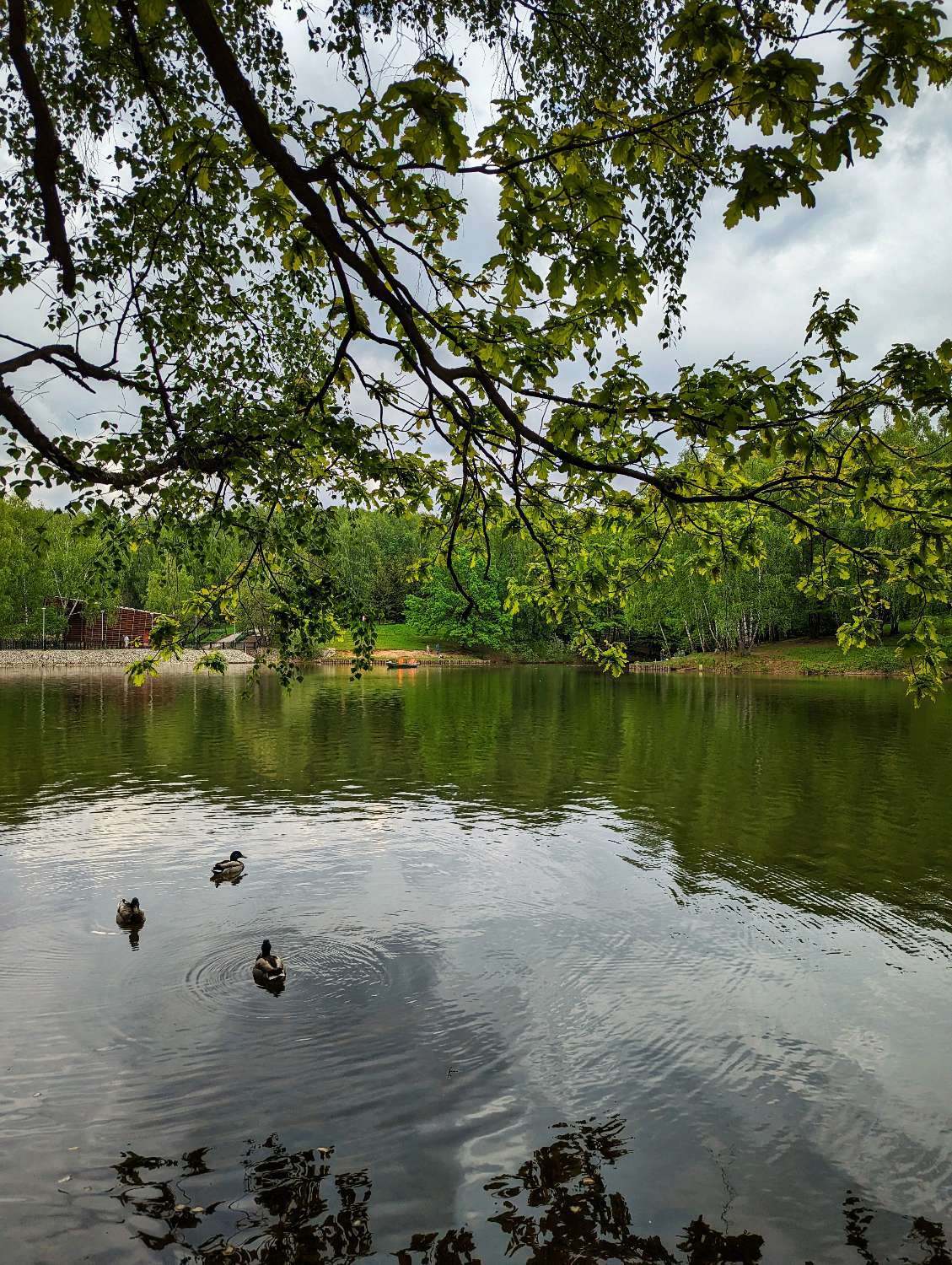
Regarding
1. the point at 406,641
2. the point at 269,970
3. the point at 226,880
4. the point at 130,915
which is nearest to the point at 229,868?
the point at 226,880

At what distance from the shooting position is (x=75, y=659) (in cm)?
9275

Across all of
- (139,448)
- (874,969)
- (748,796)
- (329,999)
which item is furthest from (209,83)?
(748,796)

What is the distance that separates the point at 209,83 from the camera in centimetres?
1057

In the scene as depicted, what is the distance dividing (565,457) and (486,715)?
3688 cm

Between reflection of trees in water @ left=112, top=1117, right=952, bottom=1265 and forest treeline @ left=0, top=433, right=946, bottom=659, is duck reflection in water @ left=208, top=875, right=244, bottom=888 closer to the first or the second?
forest treeline @ left=0, top=433, right=946, bottom=659

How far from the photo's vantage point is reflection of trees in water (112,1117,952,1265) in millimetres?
6051

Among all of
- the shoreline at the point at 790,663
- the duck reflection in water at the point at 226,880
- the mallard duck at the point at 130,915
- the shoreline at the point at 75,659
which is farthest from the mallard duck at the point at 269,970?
the shoreline at the point at 75,659

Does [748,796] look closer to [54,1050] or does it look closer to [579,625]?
[579,625]

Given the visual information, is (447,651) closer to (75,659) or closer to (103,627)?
(103,627)

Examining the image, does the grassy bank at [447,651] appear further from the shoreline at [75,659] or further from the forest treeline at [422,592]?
the shoreline at [75,659]

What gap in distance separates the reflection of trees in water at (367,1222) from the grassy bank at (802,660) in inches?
2520

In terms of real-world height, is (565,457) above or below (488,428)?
below

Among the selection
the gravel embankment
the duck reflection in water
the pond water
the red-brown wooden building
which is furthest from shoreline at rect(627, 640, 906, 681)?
the red-brown wooden building

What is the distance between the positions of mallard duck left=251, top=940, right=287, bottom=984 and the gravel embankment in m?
77.9
